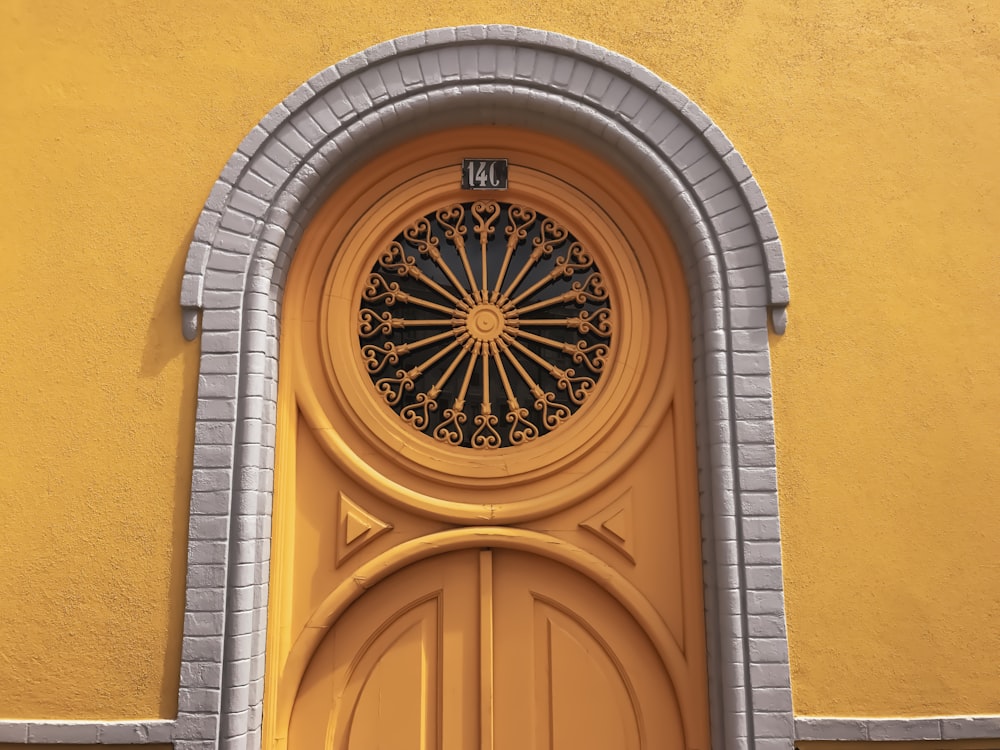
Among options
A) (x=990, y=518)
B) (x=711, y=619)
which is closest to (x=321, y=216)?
(x=711, y=619)

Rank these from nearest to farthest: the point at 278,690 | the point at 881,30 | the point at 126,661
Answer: the point at 126,661 < the point at 278,690 < the point at 881,30

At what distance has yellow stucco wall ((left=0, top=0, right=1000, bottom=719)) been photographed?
3.13 metres

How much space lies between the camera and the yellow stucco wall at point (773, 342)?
3.13m

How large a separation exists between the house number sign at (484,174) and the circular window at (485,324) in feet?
0.33

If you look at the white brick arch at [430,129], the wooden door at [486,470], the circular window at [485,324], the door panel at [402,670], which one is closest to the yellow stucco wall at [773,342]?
the white brick arch at [430,129]

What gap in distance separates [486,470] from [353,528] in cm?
66

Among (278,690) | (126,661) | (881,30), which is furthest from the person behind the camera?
(881,30)

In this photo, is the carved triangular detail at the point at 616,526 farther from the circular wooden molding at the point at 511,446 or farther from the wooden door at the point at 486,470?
the circular wooden molding at the point at 511,446

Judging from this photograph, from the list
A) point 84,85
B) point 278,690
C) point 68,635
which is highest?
point 84,85

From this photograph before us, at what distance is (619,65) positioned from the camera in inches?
137

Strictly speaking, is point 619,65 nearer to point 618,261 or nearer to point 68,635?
point 618,261

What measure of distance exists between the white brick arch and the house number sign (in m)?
0.20

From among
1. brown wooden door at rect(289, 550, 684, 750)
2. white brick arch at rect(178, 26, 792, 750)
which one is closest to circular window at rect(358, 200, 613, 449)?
white brick arch at rect(178, 26, 792, 750)

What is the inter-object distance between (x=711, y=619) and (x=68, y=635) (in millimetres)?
2716
